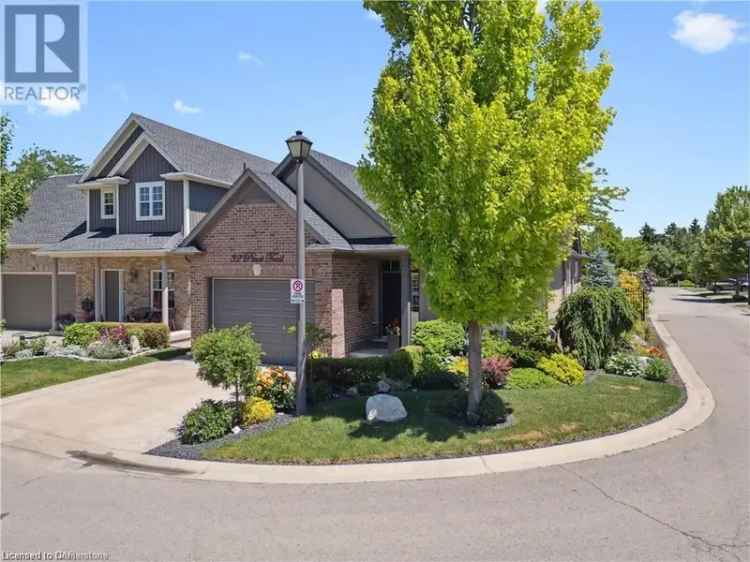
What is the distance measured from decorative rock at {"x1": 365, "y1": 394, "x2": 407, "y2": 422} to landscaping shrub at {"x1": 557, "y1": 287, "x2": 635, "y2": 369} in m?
6.94

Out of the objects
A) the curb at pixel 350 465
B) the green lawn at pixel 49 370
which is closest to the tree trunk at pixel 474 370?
the curb at pixel 350 465

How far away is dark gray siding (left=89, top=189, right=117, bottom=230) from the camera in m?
22.5

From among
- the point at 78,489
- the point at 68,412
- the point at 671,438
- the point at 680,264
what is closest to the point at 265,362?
the point at 68,412

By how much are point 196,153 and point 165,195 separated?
9.22ft

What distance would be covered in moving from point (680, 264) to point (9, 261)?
82.3 meters

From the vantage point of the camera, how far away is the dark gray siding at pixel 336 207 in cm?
1555

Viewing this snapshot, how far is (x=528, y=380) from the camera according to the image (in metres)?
12.0

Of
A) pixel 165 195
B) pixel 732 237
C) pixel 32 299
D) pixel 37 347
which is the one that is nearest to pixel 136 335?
pixel 37 347

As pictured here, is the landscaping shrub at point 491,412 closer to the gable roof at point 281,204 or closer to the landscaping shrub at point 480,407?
the landscaping shrub at point 480,407

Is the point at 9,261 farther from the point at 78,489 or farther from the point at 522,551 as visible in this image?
the point at 522,551

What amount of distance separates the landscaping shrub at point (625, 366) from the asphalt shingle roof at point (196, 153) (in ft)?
45.0

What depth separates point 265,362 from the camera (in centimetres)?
1553

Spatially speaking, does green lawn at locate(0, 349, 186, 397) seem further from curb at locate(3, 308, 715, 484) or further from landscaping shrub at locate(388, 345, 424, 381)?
landscaping shrub at locate(388, 345, 424, 381)

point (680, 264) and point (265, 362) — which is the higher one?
point (680, 264)
